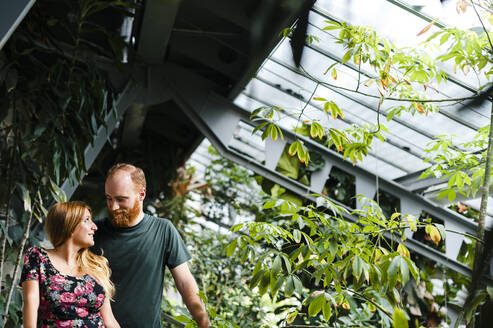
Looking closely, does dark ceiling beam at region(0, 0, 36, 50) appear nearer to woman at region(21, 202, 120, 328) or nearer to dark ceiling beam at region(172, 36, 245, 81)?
woman at region(21, 202, 120, 328)

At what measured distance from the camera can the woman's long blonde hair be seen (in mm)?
1906

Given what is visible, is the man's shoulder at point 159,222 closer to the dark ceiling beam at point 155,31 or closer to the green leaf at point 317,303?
the green leaf at point 317,303

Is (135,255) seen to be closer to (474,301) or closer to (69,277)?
(69,277)

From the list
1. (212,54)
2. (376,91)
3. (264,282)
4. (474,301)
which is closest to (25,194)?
(212,54)

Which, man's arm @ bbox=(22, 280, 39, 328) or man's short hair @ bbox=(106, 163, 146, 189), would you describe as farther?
man's short hair @ bbox=(106, 163, 146, 189)

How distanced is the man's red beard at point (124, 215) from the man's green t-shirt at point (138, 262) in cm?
3

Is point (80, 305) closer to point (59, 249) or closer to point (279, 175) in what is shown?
point (59, 249)

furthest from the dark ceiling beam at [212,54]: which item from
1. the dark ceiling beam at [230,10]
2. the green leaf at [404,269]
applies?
the green leaf at [404,269]

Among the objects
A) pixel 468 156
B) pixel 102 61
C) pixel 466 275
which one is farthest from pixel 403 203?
pixel 102 61

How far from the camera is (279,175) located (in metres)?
5.43

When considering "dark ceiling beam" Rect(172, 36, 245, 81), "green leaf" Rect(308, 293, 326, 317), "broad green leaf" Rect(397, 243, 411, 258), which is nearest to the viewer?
"green leaf" Rect(308, 293, 326, 317)

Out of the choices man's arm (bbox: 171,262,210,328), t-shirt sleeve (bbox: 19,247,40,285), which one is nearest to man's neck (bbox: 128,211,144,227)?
man's arm (bbox: 171,262,210,328)

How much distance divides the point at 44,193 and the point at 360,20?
2.57 meters

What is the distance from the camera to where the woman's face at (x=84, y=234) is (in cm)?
189
